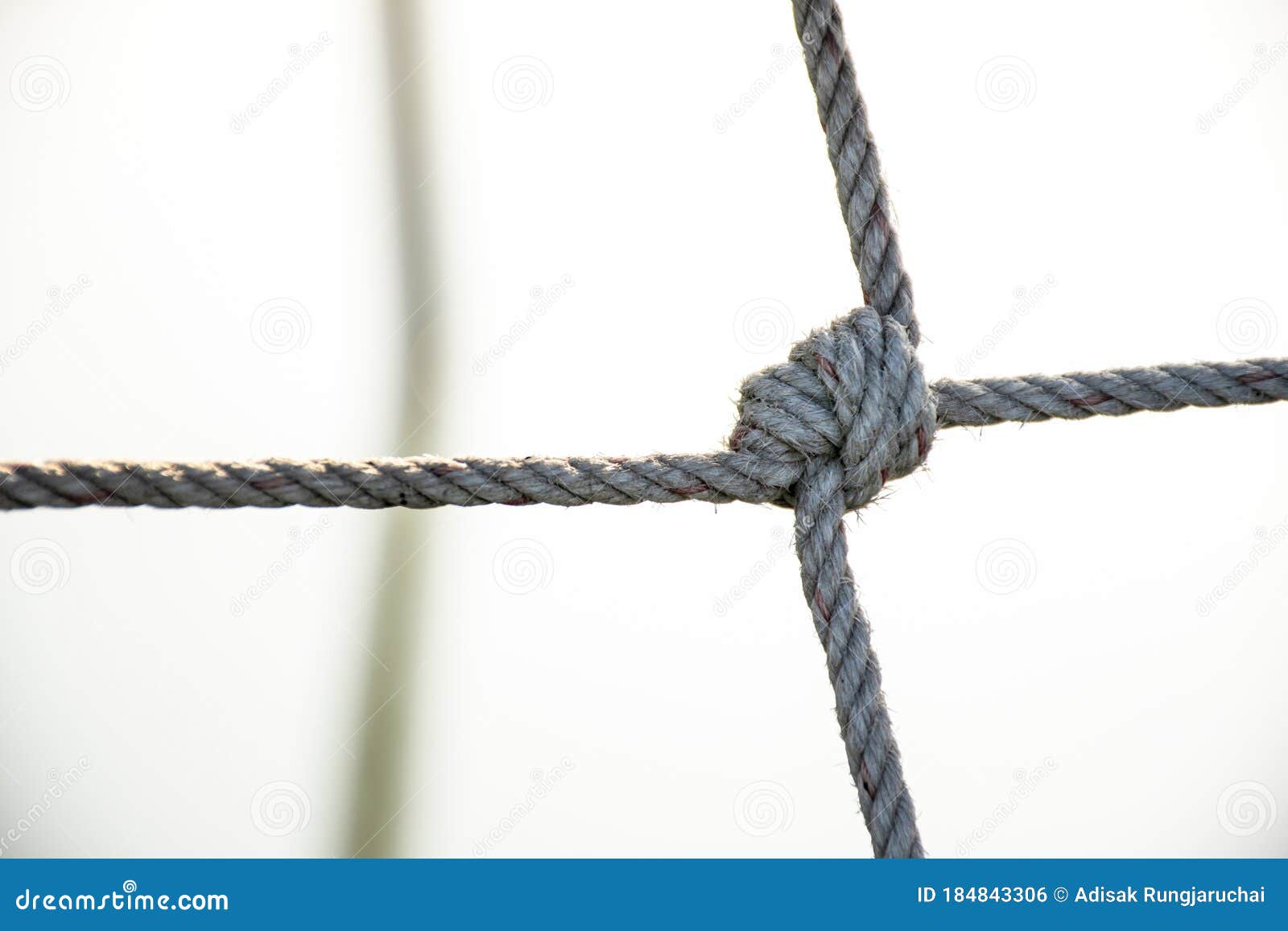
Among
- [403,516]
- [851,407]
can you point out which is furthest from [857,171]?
[403,516]

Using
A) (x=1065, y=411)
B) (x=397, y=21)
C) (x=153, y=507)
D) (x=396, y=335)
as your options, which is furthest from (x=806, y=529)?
(x=397, y=21)

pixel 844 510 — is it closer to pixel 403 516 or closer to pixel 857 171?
pixel 857 171

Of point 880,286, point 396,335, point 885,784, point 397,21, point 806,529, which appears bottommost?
point 885,784

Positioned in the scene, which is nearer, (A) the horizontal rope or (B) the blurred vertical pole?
(A) the horizontal rope

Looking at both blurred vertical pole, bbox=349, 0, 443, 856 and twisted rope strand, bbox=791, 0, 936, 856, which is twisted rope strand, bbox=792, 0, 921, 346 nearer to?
twisted rope strand, bbox=791, 0, 936, 856

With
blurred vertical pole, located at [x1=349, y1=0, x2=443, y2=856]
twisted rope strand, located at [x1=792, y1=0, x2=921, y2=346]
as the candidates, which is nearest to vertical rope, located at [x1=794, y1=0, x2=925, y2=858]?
twisted rope strand, located at [x1=792, y1=0, x2=921, y2=346]

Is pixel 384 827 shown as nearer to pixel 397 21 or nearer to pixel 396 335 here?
pixel 396 335

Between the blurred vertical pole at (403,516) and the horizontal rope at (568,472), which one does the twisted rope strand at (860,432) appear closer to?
the horizontal rope at (568,472)
